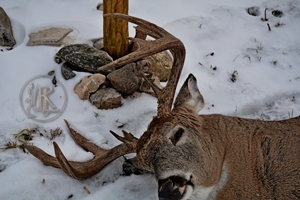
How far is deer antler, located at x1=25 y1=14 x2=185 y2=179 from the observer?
2.92 metres

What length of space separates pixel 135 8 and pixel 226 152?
331cm

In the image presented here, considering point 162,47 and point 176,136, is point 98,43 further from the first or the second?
point 176,136

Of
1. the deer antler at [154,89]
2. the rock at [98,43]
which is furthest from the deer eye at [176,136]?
the rock at [98,43]

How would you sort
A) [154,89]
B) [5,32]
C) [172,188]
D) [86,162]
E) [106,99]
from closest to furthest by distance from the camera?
[172,188] → [154,89] → [86,162] → [106,99] → [5,32]

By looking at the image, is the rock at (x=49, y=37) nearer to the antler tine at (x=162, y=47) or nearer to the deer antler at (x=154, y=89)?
the deer antler at (x=154, y=89)

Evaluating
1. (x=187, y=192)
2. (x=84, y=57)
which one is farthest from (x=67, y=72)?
(x=187, y=192)

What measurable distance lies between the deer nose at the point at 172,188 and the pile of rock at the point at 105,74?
6.20ft

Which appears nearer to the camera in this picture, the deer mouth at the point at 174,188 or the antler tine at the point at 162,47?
the deer mouth at the point at 174,188

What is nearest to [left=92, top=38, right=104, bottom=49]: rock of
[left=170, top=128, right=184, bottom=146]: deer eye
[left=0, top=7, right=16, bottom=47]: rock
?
[left=0, top=7, right=16, bottom=47]: rock

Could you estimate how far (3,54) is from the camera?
489 centimetres

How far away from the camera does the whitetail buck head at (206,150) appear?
2734 mm

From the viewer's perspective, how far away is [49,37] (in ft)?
16.5

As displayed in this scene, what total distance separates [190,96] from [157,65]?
158cm

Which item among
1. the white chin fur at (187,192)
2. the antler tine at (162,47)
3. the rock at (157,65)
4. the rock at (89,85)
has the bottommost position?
the rock at (89,85)
